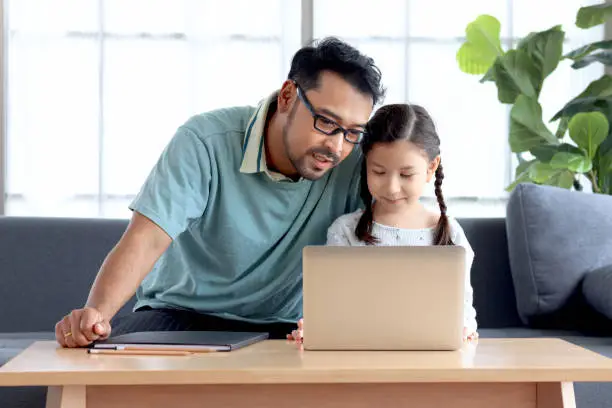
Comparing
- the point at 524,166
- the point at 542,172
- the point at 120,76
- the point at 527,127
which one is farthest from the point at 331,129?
the point at 120,76

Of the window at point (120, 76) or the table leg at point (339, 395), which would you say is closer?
the table leg at point (339, 395)

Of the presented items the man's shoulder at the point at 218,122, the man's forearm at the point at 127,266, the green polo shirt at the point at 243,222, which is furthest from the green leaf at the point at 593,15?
the man's forearm at the point at 127,266

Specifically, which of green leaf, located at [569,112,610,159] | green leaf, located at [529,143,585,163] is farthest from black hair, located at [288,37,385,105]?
green leaf, located at [529,143,585,163]

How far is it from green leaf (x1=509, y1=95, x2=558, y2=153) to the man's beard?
191 centimetres

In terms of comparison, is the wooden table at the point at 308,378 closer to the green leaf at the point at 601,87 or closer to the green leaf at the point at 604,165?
the green leaf at the point at 604,165

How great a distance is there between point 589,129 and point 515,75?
1.70 feet

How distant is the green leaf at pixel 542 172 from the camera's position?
3.45 meters

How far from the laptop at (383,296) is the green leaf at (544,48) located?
8.23 ft

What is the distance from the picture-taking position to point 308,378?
1.16 metres

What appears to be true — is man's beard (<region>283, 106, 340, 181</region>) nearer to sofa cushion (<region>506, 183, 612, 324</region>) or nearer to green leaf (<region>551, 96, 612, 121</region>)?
sofa cushion (<region>506, 183, 612, 324</region>)

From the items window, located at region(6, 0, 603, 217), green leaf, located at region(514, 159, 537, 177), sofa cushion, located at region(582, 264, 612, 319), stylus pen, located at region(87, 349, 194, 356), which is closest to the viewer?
stylus pen, located at region(87, 349, 194, 356)

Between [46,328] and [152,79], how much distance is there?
6.30ft

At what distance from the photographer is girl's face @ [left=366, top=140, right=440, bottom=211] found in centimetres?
189

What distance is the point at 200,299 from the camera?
1.95 metres
